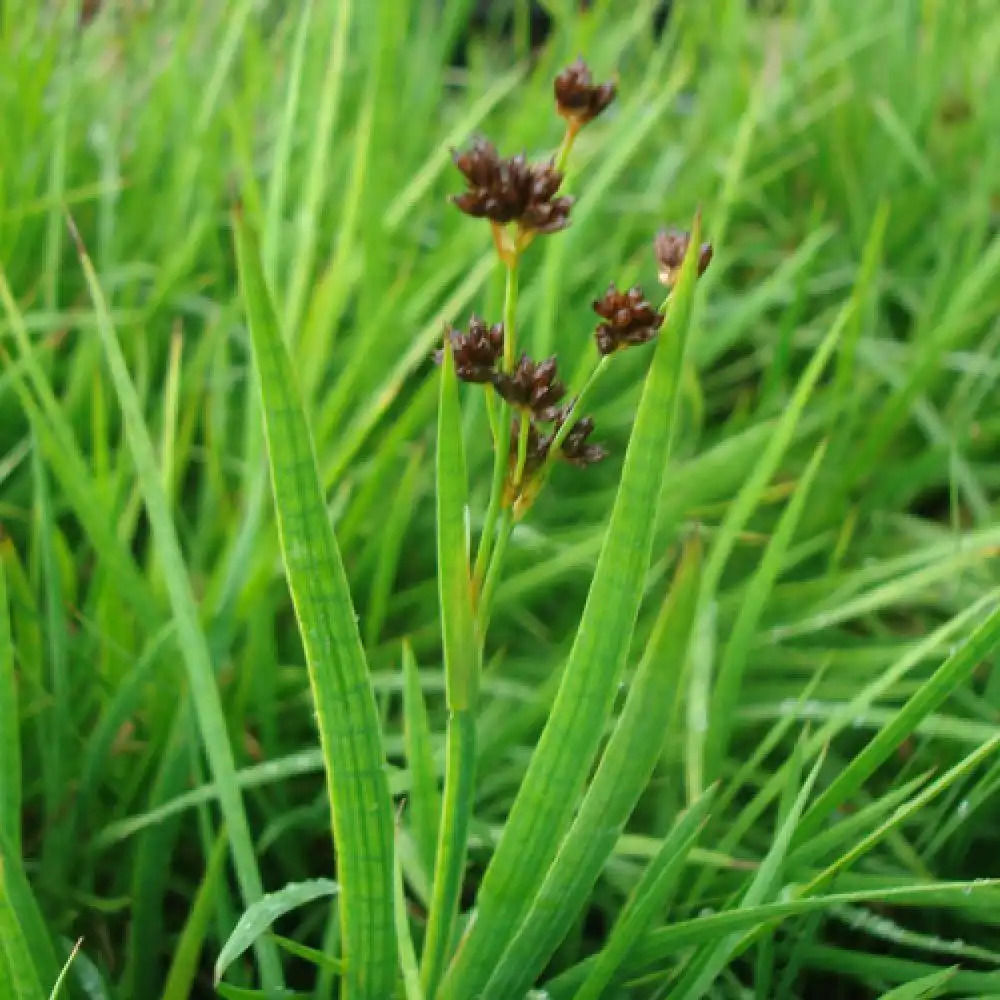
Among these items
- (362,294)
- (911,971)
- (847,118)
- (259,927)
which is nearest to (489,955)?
(259,927)

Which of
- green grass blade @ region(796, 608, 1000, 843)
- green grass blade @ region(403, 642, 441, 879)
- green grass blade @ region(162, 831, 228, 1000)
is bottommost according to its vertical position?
green grass blade @ region(162, 831, 228, 1000)

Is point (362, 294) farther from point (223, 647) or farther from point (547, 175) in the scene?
point (547, 175)

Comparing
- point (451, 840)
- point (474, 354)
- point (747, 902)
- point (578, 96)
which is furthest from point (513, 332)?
point (747, 902)

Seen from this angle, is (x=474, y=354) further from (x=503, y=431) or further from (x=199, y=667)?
(x=199, y=667)

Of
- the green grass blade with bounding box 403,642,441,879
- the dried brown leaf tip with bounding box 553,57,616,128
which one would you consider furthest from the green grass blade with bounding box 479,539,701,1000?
the dried brown leaf tip with bounding box 553,57,616,128

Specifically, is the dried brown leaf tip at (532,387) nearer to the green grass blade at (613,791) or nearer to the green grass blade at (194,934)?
the green grass blade at (613,791)

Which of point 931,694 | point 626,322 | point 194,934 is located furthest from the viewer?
point 194,934

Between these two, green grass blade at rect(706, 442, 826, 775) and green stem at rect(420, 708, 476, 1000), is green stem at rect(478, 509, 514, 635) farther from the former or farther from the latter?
green grass blade at rect(706, 442, 826, 775)

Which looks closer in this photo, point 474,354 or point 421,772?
point 474,354

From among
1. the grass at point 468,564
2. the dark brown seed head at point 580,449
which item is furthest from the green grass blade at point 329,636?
the dark brown seed head at point 580,449
